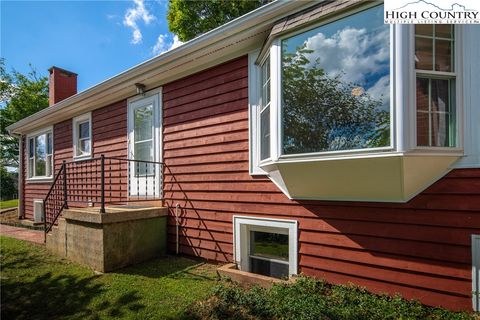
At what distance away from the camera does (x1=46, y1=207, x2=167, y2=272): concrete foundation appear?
14.5 ft

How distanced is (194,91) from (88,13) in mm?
3086

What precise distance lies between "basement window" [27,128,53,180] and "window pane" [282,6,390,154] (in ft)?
30.7

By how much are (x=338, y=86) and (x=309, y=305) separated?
2325 mm

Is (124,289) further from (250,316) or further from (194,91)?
(194,91)

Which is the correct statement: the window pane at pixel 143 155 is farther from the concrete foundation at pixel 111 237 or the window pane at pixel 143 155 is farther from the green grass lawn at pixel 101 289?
the green grass lawn at pixel 101 289

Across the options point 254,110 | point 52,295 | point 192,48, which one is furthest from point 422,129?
point 52,295

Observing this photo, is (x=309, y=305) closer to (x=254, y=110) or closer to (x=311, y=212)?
(x=311, y=212)

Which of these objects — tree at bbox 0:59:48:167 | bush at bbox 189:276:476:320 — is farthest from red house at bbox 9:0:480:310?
tree at bbox 0:59:48:167

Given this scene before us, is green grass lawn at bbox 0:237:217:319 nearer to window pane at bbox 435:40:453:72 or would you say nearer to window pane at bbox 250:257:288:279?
window pane at bbox 250:257:288:279

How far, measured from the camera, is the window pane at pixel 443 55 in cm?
286

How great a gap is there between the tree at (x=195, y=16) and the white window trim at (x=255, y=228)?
11494mm

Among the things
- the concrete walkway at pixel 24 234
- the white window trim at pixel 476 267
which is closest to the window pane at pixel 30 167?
the concrete walkway at pixel 24 234

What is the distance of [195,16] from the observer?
546 inches

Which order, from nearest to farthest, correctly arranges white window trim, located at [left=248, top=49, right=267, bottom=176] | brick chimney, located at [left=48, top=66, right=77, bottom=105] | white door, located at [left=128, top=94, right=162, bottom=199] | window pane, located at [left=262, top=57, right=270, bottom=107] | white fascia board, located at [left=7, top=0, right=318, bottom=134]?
white fascia board, located at [left=7, top=0, right=318, bottom=134] → window pane, located at [left=262, top=57, right=270, bottom=107] → white window trim, located at [left=248, top=49, right=267, bottom=176] → white door, located at [left=128, top=94, right=162, bottom=199] → brick chimney, located at [left=48, top=66, right=77, bottom=105]
